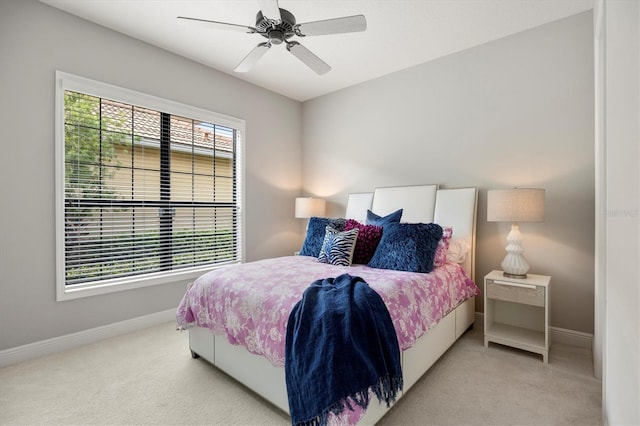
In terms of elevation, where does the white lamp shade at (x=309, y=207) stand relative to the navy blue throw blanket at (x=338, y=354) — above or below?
above

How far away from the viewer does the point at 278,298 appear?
1.70m

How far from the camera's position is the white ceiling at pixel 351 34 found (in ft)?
7.93

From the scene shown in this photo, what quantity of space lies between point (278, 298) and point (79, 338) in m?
2.17

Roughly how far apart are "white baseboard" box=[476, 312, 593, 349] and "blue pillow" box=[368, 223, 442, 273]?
4.47 ft

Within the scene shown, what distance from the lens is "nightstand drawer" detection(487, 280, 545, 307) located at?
7.52 feet

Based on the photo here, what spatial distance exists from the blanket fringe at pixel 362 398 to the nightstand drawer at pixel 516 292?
1480 mm

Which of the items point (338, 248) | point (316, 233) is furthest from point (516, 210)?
point (316, 233)

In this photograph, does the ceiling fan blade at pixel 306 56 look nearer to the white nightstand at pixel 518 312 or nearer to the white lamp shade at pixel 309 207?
the white lamp shade at pixel 309 207

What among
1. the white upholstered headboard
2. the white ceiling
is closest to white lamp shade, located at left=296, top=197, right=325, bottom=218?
the white upholstered headboard

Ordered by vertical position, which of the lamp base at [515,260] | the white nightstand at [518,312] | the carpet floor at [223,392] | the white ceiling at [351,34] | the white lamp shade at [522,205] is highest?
the white ceiling at [351,34]

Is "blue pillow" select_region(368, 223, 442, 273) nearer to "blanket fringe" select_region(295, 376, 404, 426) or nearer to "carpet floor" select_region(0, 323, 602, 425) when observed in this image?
"carpet floor" select_region(0, 323, 602, 425)
